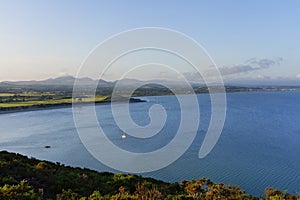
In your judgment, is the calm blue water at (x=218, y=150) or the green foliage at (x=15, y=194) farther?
the calm blue water at (x=218, y=150)

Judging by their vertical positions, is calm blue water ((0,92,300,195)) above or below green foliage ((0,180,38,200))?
below

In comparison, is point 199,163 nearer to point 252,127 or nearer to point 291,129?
point 252,127

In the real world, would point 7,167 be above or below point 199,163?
above

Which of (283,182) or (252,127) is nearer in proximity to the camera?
(283,182)

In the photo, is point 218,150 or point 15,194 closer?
point 15,194

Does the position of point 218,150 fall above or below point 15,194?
below

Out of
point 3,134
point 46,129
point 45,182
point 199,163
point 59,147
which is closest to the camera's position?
point 45,182

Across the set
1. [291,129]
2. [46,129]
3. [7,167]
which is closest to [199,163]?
[7,167]

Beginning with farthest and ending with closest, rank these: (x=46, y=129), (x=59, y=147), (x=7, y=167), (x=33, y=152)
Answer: (x=46, y=129)
(x=59, y=147)
(x=33, y=152)
(x=7, y=167)

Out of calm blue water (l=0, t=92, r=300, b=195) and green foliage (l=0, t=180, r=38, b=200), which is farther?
calm blue water (l=0, t=92, r=300, b=195)

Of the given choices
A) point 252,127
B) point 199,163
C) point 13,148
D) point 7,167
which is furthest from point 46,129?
point 7,167

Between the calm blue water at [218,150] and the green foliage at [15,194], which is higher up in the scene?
the green foliage at [15,194]
